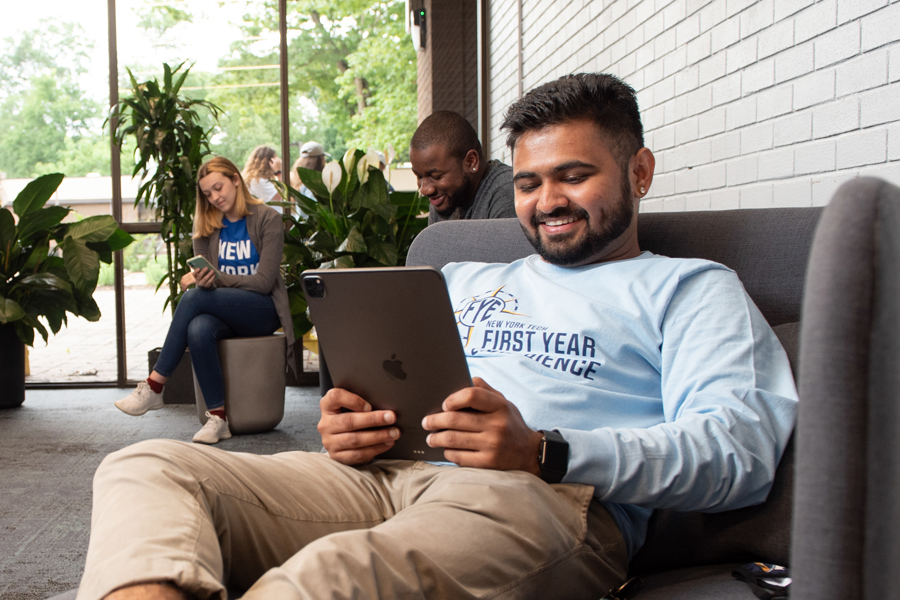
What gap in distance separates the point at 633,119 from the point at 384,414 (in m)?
0.77

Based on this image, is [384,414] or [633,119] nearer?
[384,414]

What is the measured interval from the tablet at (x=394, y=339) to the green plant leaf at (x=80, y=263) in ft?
11.4

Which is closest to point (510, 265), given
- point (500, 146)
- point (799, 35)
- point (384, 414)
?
point (384, 414)

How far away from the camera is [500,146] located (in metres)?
4.83

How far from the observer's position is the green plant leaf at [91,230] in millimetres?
4066

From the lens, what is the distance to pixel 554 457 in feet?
3.22

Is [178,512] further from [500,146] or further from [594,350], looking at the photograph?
[500,146]

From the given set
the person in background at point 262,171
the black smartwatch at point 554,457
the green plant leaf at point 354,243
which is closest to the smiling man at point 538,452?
the black smartwatch at point 554,457

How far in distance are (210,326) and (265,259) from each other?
1.38 feet

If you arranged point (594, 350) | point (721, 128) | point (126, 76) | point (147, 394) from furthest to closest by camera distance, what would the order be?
point (126, 76) → point (147, 394) → point (721, 128) → point (594, 350)

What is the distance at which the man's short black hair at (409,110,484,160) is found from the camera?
2.80m

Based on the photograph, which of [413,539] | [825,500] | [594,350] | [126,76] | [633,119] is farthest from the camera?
[126,76]

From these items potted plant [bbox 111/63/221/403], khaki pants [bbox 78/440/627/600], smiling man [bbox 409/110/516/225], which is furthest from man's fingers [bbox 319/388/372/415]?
potted plant [bbox 111/63/221/403]

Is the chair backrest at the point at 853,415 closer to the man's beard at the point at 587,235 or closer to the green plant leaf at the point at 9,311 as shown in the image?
the man's beard at the point at 587,235
